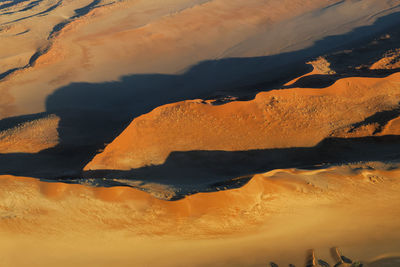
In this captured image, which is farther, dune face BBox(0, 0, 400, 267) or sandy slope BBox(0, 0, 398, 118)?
sandy slope BBox(0, 0, 398, 118)

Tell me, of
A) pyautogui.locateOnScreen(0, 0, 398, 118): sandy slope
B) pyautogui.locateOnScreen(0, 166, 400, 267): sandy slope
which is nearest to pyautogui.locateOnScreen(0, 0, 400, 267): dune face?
pyautogui.locateOnScreen(0, 166, 400, 267): sandy slope

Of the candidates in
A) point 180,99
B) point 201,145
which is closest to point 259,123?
point 201,145

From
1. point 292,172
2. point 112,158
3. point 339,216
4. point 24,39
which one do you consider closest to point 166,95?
point 112,158

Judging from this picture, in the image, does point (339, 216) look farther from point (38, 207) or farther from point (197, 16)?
point (197, 16)

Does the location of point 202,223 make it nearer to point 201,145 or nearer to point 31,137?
point 201,145

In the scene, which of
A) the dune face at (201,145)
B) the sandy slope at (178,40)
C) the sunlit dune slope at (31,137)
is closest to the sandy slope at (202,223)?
the dune face at (201,145)

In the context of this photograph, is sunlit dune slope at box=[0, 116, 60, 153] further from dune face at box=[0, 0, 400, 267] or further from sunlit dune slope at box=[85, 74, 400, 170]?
sunlit dune slope at box=[85, 74, 400, 170]
